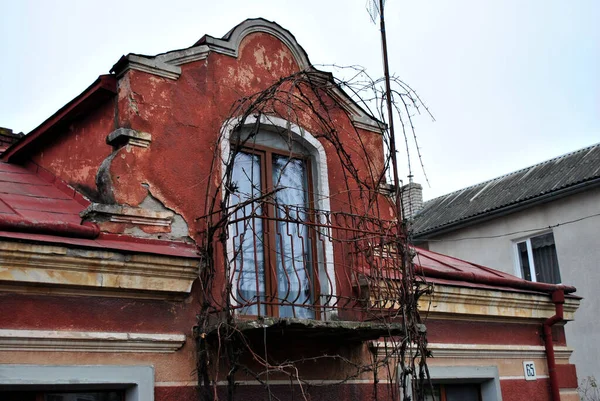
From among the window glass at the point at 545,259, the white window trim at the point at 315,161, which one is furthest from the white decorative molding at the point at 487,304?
the window glass at the point at 545,259

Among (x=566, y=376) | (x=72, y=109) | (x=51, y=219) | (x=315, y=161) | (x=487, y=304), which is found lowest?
(x=566, y=376)

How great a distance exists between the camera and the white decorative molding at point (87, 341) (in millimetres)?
5191

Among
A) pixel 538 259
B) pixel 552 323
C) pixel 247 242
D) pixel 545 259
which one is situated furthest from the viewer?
pixel 538 259

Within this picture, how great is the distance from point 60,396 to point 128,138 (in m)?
2.09

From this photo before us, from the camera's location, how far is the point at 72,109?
22.6 ft

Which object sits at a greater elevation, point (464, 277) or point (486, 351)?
point (464, 277)

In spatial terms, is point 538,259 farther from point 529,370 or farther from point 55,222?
point 55,222

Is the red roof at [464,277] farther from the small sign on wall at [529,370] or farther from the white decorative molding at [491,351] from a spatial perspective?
the small sign on wall at [529,370]

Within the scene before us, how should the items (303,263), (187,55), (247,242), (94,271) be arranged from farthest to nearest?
(303,263) < (187,55) < (247,242) < (94,271)

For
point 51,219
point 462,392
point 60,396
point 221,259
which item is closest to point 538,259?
point 462,392

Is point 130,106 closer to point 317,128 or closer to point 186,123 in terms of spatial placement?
point 186,123

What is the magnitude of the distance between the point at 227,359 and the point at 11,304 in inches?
65.7

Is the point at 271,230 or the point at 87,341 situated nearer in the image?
the point at 87,341

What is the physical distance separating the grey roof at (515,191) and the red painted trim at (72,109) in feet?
29.3
